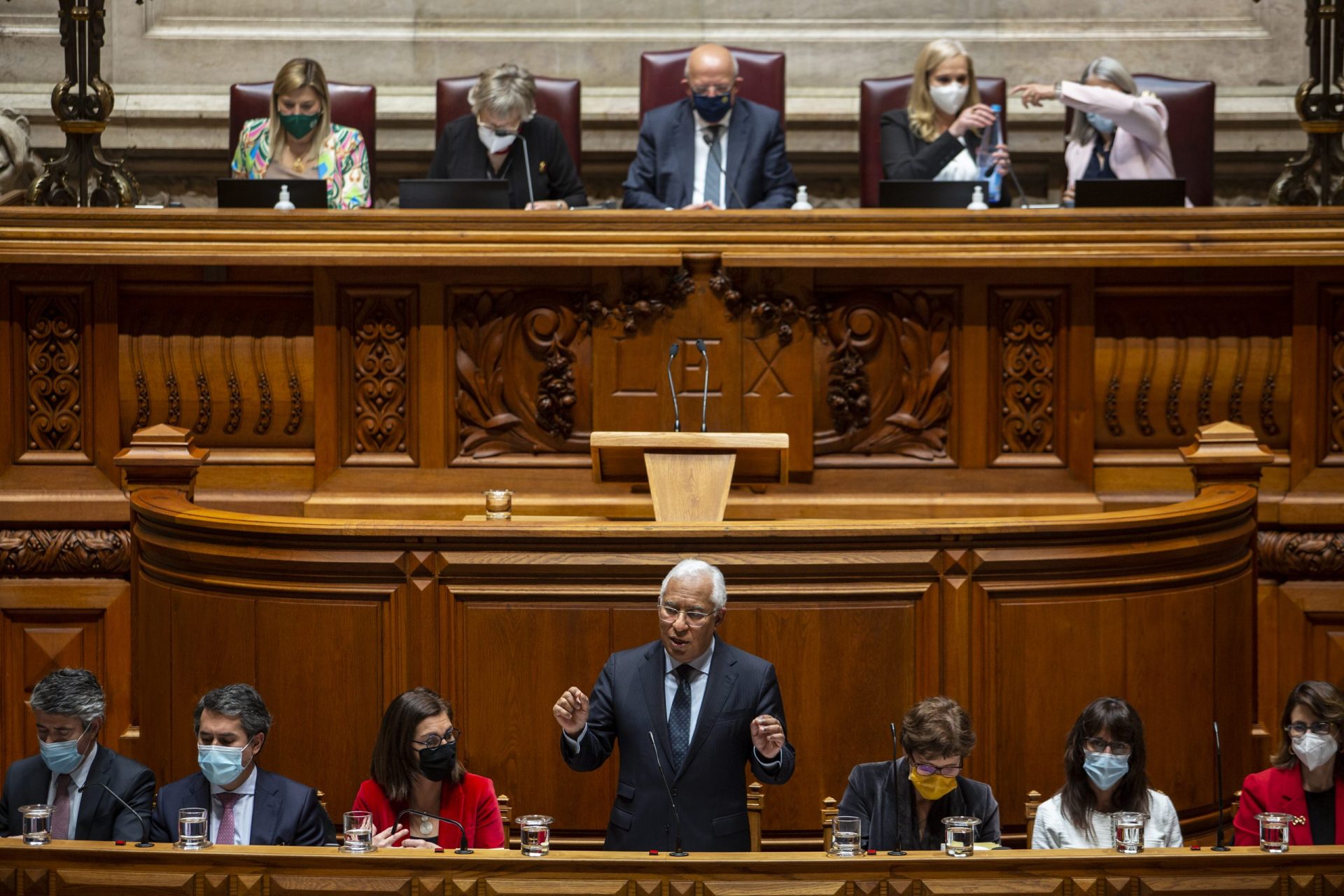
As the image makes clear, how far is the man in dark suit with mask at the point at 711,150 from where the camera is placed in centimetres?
721

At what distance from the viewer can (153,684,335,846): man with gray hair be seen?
4223 mm

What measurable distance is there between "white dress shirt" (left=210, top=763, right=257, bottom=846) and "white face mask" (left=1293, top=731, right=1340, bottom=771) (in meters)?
2.49

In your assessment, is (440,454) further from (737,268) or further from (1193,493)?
(1193,493)

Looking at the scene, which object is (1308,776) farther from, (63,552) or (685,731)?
(63,552)

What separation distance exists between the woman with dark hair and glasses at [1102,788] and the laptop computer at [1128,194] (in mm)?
2655

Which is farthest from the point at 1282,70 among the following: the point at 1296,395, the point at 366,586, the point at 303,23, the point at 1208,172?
the point at 366,586

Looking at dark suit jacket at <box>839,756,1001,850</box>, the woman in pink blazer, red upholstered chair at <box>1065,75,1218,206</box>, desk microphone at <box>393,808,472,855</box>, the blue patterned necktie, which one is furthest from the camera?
red upholstered chair at <box>1065,75,1218,206</box>

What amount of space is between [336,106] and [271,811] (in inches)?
175

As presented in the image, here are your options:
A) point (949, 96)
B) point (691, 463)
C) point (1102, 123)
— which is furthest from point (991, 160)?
point (691, 463)

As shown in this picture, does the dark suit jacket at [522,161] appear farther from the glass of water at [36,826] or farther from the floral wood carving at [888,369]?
the glass of water at [36,826]

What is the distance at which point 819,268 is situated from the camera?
20.6ft

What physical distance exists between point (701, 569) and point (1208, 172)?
4451mm

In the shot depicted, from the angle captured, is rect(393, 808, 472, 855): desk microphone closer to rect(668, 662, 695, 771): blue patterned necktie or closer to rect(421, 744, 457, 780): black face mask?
rect(421, 744, 457, 780): black face mask

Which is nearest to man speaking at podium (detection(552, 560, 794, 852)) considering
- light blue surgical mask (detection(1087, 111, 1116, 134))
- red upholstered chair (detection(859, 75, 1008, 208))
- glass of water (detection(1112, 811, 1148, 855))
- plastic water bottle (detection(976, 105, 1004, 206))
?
glass of water (detection(1112, 811, 1148, 855))
